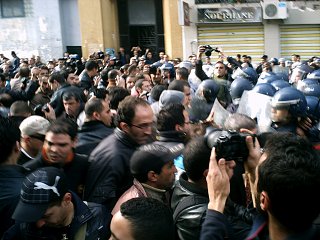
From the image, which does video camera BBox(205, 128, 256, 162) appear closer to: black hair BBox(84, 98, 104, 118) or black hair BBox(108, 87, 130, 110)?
black hair BBox(84, 98, 104, 118)

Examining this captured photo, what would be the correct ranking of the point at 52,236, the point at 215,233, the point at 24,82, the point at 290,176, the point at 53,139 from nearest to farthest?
the point at 290,176
the point at 215,233
the point at 52,236
the point at 53,139
the point at 24,82

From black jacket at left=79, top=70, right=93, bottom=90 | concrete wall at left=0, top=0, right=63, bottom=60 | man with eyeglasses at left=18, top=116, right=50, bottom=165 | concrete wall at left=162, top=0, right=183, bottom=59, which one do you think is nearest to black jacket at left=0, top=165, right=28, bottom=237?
man with eyeglasses at left=18, top=116, right=50, bottom=165

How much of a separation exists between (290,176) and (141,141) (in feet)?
6.03

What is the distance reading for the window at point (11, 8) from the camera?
76.2ft

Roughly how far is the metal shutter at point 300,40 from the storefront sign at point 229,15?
4.80 ft

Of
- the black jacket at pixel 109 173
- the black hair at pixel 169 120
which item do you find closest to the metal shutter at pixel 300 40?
the black hair at pixel 169 120

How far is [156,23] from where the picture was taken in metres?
22.2

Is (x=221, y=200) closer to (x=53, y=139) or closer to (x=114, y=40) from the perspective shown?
(x=53, y=139)

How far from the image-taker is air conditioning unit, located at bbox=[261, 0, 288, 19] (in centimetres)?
1859

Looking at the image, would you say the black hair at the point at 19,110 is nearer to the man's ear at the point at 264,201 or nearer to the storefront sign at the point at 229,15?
the man's ear at the point at 264,201

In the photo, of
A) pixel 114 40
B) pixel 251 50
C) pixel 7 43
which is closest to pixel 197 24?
pixel 251 50

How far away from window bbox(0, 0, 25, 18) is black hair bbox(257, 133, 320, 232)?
76.3 feet

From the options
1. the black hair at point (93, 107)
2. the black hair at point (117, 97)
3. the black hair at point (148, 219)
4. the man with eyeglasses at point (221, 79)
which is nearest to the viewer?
the black hair at point (148, 219)

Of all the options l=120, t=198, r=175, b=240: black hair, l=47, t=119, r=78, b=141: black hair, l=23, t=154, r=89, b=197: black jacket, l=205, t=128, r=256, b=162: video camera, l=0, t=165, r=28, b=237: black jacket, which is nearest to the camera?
l=120, t=198, r=175, b=240: black hair
